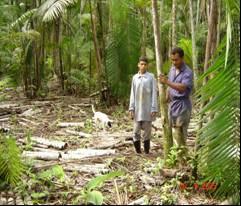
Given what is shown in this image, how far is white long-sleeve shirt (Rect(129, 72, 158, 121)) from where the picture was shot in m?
7.71

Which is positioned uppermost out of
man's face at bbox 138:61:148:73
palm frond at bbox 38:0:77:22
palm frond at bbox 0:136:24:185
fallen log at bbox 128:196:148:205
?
palm frond at bbox 38:0:77:22

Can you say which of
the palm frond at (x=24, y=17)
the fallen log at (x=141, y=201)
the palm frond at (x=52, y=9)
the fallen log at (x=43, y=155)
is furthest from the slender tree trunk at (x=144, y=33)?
the fallen log at (x=141, y=201)

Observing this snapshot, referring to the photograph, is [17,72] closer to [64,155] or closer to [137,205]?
[64,155]

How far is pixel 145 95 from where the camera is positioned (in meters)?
7.74

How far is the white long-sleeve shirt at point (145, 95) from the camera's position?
304 inches

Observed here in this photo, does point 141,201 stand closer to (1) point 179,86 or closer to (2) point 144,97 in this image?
(1) point 179,86

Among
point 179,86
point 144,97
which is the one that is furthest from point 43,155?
point 179,86

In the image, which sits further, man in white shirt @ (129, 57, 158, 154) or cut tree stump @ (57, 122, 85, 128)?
cut tree stump @ (57, 122, 85, 128)

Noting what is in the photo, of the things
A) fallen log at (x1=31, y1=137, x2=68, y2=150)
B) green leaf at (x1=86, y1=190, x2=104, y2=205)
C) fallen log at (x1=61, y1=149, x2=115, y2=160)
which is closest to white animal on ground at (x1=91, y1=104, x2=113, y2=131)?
fallen log at (x1=31, y1=137, x2=68, y2=150)

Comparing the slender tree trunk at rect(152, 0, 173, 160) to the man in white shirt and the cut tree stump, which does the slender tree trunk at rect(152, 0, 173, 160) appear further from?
the cut tree stump

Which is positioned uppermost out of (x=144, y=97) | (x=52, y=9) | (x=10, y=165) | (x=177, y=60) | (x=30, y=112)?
(x=52, y=9)

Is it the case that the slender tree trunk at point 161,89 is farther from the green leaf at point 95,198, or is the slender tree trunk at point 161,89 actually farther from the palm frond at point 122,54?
the palm frond at point 122,54

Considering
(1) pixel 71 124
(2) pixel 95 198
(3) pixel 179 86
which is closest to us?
(2) pixel 95 198

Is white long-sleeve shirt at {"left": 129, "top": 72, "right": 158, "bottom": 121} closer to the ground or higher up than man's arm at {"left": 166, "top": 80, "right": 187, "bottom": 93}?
closer to the ground
